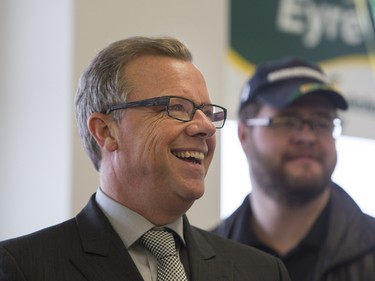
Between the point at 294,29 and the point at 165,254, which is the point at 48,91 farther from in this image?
the point at 294,29

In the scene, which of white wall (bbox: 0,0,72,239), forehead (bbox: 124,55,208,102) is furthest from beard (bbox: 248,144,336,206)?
white wall (bbox: 0,0,72,239)

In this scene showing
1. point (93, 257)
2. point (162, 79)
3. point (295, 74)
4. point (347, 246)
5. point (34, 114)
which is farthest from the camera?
point (34, 114)

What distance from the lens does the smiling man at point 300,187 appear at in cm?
217

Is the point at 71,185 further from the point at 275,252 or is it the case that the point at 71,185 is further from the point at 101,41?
the point at 275,252

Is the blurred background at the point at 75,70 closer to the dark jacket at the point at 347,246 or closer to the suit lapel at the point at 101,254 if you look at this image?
the dark jacket at the point at 347,246

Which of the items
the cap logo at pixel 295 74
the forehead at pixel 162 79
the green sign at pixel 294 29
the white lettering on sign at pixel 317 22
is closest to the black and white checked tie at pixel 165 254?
the forehead at pixel 162 79

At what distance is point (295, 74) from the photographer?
2391 millimetres

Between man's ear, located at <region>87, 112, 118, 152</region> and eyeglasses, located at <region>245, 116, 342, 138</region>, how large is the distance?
72 centimetres

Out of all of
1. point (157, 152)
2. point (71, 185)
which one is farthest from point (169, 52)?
point (71, 185)

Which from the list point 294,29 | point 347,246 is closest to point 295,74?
point 347,246

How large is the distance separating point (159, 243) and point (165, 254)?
27mm

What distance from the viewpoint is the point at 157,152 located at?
5.29 feet

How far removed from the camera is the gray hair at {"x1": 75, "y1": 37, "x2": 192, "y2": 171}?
169 centimetres

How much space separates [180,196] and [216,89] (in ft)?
5.52
